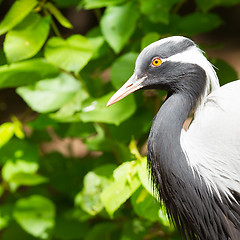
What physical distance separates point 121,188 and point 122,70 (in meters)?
0.50

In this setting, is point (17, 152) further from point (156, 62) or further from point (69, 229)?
point (156, 62)

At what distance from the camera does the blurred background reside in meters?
2.06

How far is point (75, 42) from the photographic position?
2174 millimetres

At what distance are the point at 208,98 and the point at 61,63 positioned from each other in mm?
597

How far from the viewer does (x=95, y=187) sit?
7.47 feet

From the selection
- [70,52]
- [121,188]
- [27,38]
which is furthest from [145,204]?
[27,38]

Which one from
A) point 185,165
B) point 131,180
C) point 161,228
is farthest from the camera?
point 161,228

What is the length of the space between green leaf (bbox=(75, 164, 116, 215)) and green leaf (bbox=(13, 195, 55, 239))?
20 centimetres

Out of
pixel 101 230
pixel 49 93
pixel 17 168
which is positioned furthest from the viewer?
pixel 101 230

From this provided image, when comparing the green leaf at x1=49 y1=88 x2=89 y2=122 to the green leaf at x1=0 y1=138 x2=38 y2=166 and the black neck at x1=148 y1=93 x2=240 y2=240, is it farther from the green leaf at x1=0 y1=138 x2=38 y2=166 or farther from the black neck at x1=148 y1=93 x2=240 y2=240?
the black neck at x1=148 y1=93 x2=240 y2=240

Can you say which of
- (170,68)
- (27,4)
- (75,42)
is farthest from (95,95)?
(170,68)


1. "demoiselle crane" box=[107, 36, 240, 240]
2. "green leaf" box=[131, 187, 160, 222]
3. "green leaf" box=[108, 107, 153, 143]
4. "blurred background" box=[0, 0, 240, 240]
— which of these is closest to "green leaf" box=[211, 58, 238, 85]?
"blurred background" box=[0, 0, 240, 240]

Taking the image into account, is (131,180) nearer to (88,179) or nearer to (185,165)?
(185,165)

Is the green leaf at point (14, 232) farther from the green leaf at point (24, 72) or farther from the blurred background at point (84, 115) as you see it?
the green leaf at point (24, 72)
